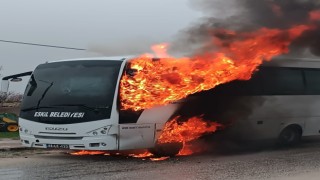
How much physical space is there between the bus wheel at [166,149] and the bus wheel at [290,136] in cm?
396

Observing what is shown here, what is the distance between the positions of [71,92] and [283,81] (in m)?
6.36

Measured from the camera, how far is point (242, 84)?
1300 cm

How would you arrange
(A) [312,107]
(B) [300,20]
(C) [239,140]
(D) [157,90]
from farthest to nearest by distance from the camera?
(A) [312,107] → (C) [239,140] → (B) [300,20] → (D) [157,90]

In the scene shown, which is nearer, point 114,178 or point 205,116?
point 114,178

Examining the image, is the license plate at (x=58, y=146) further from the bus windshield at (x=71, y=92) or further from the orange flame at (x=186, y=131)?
the orange flame at (x=186, y=131)

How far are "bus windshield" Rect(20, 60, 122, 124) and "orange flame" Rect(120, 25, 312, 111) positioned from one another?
1.37 ft

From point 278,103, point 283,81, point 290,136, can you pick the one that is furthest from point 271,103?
point 290,136

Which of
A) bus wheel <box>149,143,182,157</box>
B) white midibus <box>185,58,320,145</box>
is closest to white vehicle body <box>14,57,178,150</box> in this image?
bus wheel <box>149,143,182,157</box>

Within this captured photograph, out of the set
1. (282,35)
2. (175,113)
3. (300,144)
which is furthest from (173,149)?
(300,144)

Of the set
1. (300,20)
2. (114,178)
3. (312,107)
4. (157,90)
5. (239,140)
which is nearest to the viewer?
(114,178)

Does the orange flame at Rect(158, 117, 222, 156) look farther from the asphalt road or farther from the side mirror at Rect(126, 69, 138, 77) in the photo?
the side mirror at Rect(126, 69, 138, 77)

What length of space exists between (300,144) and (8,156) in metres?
8.58

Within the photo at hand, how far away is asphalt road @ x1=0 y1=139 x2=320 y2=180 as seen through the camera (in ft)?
30.1

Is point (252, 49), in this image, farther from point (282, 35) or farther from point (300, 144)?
point (300, 144)
